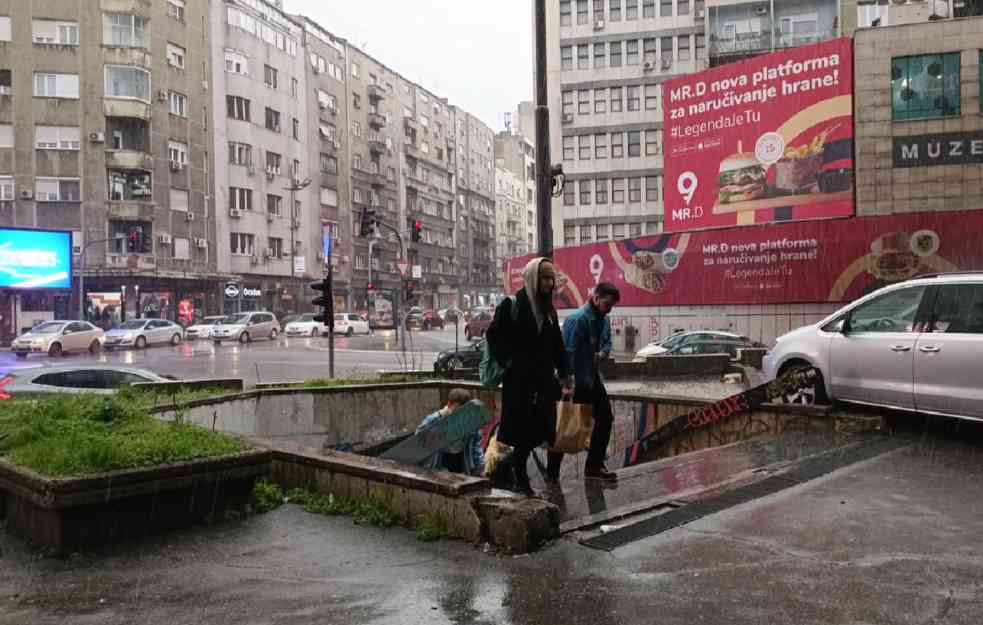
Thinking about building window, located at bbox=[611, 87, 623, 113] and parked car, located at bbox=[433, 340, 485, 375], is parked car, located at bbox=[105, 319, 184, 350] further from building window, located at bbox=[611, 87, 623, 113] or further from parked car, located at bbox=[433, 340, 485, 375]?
building window, located at bbox=[611, 87, 623, 113]

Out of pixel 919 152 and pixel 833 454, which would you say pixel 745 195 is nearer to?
pixel 919 152

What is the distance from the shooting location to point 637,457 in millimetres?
10203

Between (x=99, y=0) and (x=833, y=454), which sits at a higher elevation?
(x=99, y=0)

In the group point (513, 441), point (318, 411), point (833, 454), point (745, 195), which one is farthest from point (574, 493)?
point (745, 195)

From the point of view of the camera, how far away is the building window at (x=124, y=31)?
47344mm

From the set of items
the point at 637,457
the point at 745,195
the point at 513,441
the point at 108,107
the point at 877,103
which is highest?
the point at 108,107

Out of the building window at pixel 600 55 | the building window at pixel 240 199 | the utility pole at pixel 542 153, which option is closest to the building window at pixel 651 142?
the building window at pixel 600 55

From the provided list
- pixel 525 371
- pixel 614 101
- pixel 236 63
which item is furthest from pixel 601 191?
pixel 525 371

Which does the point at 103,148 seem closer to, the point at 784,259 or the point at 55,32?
the point at 55,32

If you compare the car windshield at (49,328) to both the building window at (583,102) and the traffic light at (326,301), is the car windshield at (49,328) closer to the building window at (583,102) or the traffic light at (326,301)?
the traffic light at (326,301)

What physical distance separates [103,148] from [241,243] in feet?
37.9

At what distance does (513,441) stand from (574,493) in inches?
31.7

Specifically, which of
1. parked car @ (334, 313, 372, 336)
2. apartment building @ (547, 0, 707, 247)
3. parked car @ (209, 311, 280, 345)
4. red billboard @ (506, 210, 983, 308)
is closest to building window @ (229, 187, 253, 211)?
parked car @ (334, 313, 372, 336)

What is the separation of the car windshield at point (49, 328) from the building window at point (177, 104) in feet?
67.9
